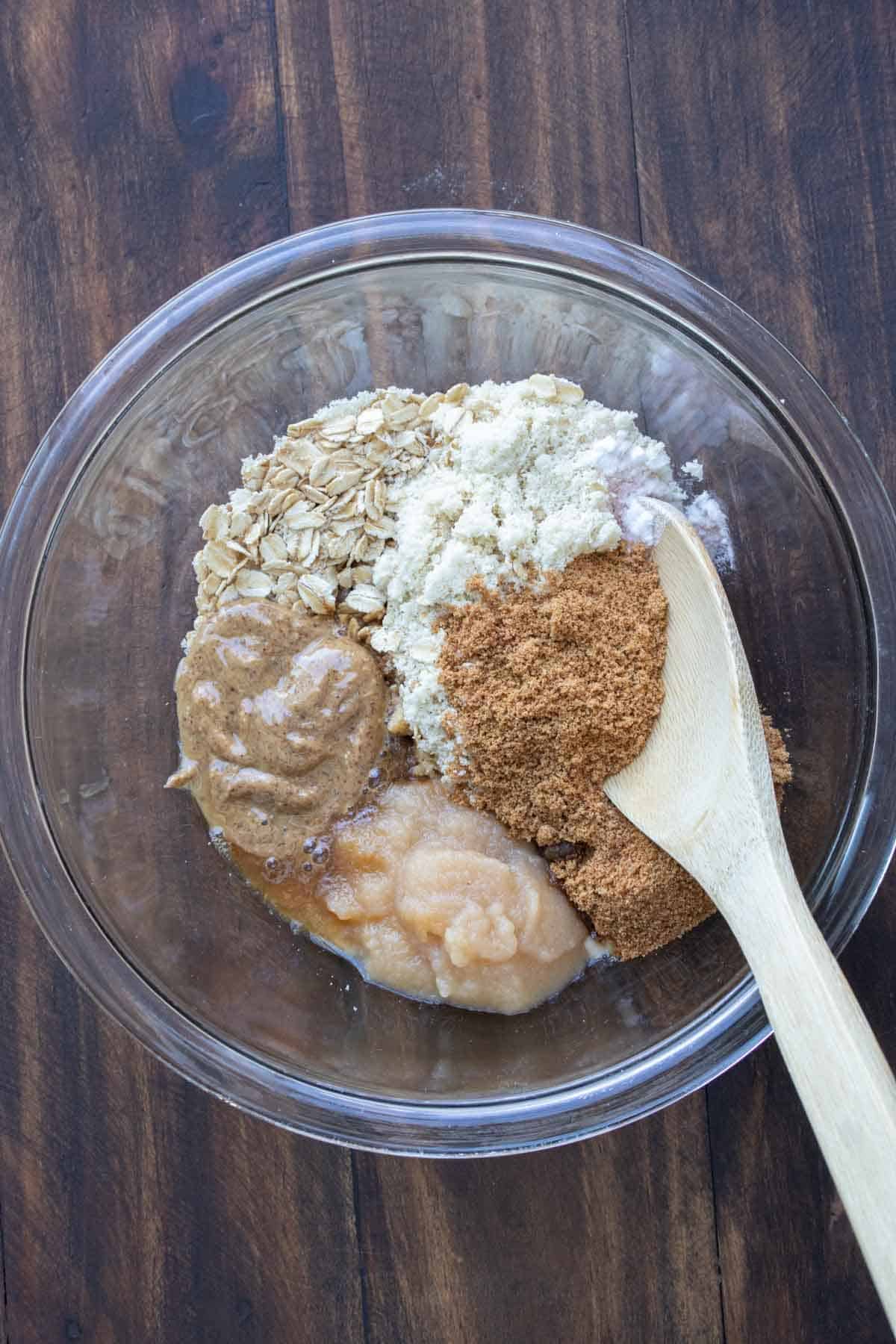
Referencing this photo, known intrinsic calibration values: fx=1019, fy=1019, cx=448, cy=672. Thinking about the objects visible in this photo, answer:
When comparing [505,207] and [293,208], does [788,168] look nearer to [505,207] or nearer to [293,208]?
[505,207]

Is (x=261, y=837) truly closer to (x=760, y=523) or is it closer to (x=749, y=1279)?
(x=760, y=523)

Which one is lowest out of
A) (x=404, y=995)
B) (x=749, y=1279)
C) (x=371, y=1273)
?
(x=749, y=1279)

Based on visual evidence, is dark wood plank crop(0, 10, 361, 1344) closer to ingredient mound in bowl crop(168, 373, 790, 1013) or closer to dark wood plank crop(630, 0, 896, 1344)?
ingredient mound in bowl crop(168, 373, 790, 1013)

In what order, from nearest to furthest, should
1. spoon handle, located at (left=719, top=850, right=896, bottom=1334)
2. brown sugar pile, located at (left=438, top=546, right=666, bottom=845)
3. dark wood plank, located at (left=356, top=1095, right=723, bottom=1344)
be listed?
spoon handle, located at (left=719, top=850, right=896, bottom=1334), brown sugar pile, located at (left=438, top=546, right=666, bottom=845), dark wood plank, located at (left=356, top=1095, right=723, bottom=1344)

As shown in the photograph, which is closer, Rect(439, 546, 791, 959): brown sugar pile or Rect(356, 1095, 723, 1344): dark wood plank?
Rect(439, 546, 791, 959): brown sugar pile

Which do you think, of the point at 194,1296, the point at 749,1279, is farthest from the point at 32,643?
the point at 749,1279

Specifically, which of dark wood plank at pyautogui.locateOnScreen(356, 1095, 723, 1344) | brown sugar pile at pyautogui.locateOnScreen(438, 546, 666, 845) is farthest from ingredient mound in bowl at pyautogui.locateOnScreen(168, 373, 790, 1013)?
dark wood plank at pyautogui.locateOnScreen(356, 1095, 723, 1344)
